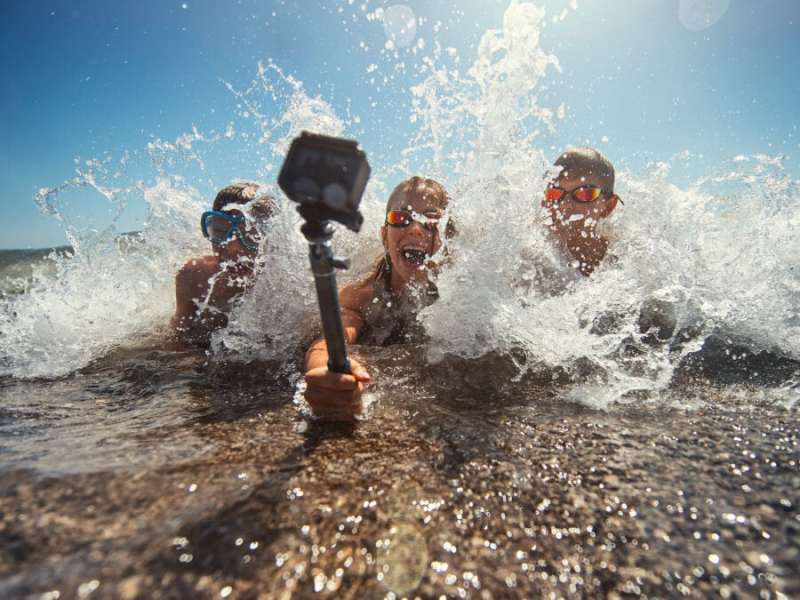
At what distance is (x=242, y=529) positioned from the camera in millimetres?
1124

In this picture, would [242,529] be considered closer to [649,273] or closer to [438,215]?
[438,215]

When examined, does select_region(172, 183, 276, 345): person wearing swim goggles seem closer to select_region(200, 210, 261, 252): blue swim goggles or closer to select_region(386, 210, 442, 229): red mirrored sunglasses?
select_region(200, 210, 261, 252): blue swim goggles


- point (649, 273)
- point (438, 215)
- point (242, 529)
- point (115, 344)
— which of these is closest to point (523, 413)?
point (242, 529)

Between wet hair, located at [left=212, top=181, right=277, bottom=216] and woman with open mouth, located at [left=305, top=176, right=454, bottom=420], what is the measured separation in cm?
132

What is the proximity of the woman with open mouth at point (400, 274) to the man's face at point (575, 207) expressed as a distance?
137cm

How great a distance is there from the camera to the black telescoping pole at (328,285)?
1.39 meters

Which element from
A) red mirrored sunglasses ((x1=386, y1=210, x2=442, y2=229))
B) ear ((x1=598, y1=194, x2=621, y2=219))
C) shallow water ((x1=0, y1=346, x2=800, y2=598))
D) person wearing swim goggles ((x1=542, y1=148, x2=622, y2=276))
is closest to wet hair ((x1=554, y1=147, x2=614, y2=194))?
person wearing swim goggles ((x1=542, y1=148, x2=622, y2=276))

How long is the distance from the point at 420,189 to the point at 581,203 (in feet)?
6.17

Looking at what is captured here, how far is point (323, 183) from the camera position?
131 cm

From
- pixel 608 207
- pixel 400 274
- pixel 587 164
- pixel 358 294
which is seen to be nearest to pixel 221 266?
pixel 358 294

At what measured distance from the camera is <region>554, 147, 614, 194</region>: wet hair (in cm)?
435

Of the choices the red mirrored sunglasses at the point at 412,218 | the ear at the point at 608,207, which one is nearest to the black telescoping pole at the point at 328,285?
the red mirrored sunglasses at the point at 412,218

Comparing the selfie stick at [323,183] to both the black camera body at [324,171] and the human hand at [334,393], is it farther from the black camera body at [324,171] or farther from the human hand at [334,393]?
the human hand at [334,393]

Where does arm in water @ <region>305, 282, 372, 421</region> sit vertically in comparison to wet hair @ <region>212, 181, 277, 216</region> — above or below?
below
